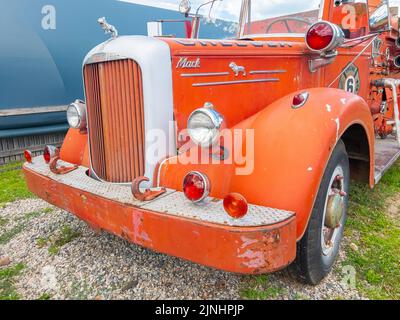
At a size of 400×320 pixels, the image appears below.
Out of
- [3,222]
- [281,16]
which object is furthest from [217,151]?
[3,222]

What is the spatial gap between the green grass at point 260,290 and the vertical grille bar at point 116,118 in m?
1.13

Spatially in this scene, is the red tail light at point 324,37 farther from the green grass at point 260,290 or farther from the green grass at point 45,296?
the green grass at point 45,296

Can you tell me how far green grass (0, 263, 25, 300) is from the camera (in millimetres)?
2584

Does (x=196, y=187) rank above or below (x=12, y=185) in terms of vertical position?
above

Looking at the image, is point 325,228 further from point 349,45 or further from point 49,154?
point 49,154

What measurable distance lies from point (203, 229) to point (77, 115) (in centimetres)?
178

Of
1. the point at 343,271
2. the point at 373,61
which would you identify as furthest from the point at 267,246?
the point at 373,61

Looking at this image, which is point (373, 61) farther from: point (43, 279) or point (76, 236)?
point (43, 279)

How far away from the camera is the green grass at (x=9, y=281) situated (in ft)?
8.48

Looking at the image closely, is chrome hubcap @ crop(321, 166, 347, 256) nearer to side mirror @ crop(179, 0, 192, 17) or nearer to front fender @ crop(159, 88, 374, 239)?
front fender @ crop(159, 88, 374, 239)

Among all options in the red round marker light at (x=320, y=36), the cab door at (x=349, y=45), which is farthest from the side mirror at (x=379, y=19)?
the red round marker light at (x=320, y=36)

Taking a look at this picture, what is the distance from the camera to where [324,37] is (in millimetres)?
2938

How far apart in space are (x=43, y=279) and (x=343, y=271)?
2.35 meters

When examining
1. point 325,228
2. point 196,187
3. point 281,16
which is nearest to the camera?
point 196,187
